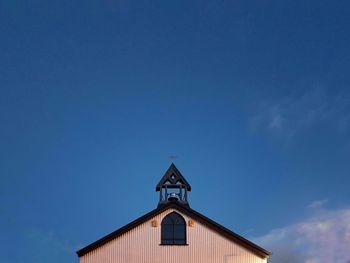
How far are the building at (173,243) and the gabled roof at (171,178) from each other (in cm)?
427

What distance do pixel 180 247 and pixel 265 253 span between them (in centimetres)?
526

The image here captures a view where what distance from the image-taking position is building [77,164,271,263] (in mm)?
33562

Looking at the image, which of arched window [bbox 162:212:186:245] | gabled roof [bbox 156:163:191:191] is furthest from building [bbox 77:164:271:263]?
gabled roof [bbox 156:163:191:191]

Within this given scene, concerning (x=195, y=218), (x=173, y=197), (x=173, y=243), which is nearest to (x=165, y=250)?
(x=173, y=243)

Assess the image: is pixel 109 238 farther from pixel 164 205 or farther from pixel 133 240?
pixel 164 205

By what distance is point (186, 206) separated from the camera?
1373 inches

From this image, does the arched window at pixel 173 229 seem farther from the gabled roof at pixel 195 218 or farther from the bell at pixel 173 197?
the bell at pixel 173 197

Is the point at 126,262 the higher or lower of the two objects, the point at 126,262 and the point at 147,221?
the lower

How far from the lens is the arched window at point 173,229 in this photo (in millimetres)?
33969

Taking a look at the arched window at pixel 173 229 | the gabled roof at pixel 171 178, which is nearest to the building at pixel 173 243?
the arched window at pixel 173 229

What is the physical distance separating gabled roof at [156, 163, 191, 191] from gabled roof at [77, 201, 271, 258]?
4.48 meters

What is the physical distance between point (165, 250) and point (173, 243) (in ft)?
2.14

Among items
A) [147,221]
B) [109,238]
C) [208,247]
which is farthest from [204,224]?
[109,238]

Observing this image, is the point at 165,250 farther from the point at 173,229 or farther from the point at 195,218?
the point at 195,218
